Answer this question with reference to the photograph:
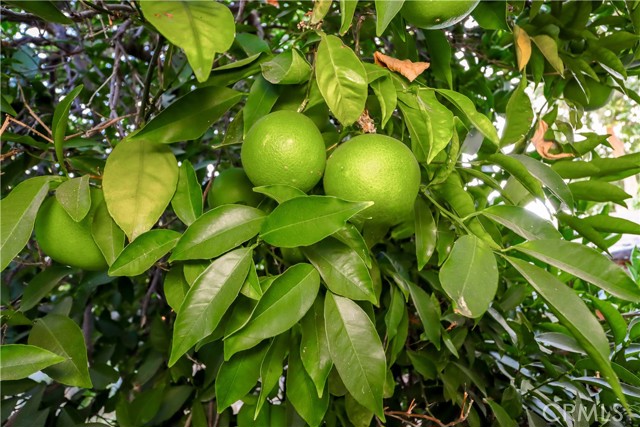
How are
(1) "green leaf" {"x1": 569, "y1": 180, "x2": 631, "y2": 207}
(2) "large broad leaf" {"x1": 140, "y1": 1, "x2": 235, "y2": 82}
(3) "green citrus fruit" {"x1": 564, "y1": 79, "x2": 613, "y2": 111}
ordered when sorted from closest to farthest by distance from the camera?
(2) "large broad leaf" {"x1": 140, "y1": 1, "x2": 235, "y2": 82}, (1) "green leaf" {"x1": 569, "y1": 180, "x2": 631, "y2": 207}, (3) "green citrus fruit" {"x1": 564, "y1": 79, "x2": 613, "y2": 111}

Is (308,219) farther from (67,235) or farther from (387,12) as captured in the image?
(67,235)

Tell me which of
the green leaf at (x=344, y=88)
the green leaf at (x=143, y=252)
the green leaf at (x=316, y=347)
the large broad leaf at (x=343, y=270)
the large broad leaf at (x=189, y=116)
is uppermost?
the green leaf at (x=344, y=88)

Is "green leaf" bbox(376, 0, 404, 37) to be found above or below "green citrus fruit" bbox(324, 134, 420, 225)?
above

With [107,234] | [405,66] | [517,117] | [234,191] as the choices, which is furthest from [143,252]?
[517,117]

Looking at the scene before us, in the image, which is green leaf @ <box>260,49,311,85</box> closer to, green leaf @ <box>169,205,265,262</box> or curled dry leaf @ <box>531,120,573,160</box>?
green leaf @ <box>169,205,265,262</box>

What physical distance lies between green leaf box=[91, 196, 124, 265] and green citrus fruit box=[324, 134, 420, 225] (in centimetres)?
26

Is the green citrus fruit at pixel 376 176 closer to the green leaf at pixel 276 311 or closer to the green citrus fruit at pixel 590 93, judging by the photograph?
the green leaf at pixel 276 311

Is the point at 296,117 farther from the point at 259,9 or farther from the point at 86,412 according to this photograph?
the point at 86,412

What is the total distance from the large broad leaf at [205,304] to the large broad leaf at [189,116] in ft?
0.58

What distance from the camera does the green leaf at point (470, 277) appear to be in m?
0.44

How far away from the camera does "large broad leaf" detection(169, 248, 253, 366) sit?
469 mm

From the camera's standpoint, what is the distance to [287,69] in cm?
55

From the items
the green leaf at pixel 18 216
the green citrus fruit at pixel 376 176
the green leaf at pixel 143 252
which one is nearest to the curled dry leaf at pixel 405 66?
the green citrus fruit at pixel 376 176

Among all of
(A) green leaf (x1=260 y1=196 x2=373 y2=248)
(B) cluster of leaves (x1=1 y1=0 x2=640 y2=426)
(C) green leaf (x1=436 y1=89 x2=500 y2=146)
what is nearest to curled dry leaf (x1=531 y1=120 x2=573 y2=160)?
(B) cluster of leaves (x1=1 y1=0 x2=640 y2=426)
